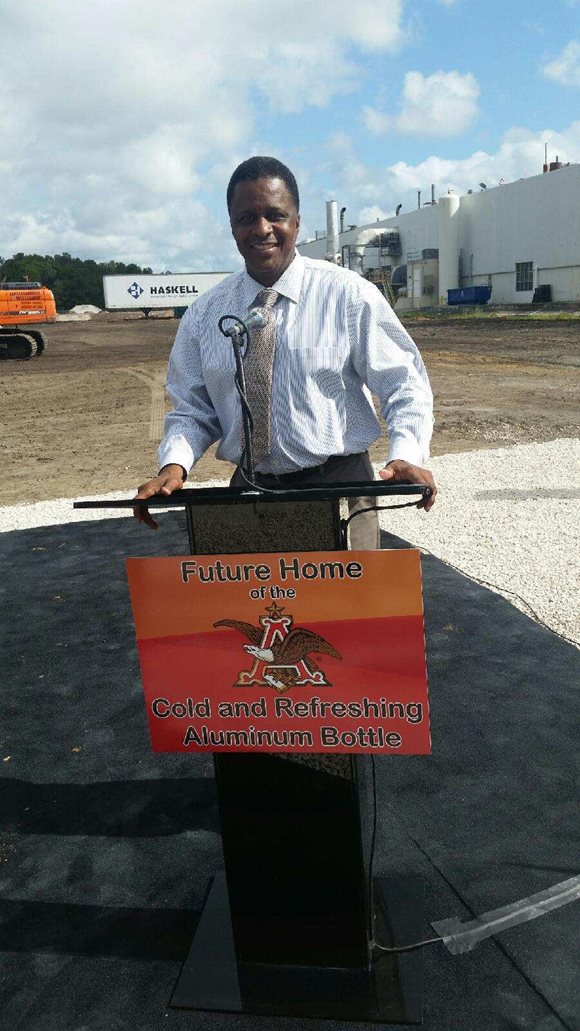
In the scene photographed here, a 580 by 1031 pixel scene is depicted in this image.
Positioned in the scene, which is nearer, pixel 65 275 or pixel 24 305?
pixel 24 305

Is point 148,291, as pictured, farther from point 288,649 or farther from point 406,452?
point 288,649

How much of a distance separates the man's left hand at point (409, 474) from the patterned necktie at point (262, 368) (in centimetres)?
37

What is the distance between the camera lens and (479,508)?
6.50 m

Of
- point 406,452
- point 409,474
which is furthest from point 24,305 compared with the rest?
point 409,474

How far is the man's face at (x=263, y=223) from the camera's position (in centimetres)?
192

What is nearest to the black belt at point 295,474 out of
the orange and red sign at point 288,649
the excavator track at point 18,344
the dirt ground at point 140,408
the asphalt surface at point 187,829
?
the orange and red sign at point 288,649

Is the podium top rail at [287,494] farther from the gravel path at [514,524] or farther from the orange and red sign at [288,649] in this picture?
the gravel path at [514,524]

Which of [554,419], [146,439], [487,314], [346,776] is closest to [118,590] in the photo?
[346,776]

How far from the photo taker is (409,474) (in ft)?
5.68

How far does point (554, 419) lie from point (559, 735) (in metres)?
8.16

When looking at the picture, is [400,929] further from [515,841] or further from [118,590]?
[118,590]

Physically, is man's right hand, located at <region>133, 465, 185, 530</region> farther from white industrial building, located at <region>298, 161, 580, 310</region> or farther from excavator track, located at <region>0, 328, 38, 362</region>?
white industrial building, located at <region>298, 161, 580, 310</region>

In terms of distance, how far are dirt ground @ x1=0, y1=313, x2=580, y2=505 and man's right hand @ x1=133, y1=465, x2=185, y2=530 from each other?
632 centimetres

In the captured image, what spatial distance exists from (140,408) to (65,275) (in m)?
81.2
